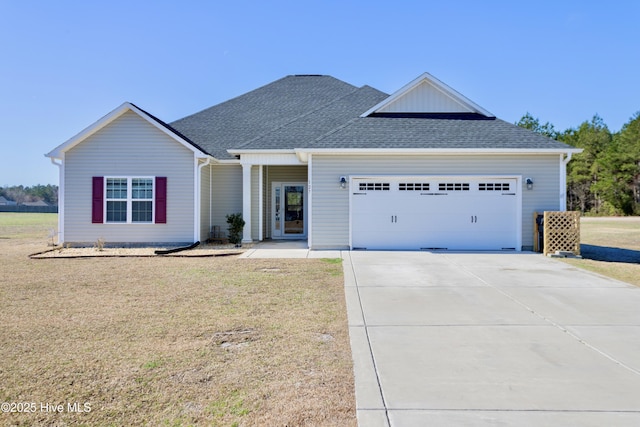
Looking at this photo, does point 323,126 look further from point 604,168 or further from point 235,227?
point 604,168

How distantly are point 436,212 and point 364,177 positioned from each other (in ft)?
8.49

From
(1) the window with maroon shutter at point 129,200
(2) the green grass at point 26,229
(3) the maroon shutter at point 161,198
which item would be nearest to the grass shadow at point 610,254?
(3) the maroon shutter at point 161,198

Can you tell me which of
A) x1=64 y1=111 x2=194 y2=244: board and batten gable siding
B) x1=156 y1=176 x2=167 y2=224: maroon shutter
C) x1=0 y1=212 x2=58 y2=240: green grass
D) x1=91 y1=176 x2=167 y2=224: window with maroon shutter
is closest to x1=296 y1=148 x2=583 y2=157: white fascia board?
x1=64 y1=111 x2=194 y2=244: board and batten gable siding

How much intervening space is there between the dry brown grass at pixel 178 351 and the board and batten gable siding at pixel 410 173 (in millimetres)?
4936

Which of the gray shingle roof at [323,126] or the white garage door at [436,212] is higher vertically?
the gray shingle roof at [323,126]

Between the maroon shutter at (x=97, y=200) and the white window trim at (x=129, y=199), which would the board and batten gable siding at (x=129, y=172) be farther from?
the maroon shutter at (x=97, y=200)

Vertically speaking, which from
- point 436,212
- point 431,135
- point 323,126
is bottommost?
point 436,212

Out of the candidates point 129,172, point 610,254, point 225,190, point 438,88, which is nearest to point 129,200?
point 129,172

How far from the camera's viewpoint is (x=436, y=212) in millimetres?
13234

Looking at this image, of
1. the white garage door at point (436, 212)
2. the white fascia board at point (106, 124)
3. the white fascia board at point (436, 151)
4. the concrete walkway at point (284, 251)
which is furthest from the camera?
the white fascia board at point (106, 124)

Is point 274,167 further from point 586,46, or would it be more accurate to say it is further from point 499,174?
point 586,46

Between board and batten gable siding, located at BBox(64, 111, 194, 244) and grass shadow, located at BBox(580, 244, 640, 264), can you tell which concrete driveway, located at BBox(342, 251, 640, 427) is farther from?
board and batten gable siding, located at BBox(64, 111, 194, 244)

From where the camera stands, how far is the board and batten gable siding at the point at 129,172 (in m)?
13.7

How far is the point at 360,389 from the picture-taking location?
3508 millimetres
